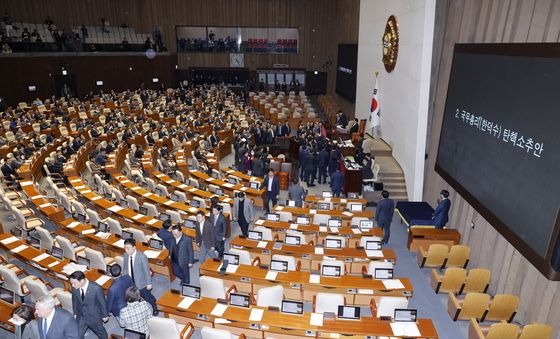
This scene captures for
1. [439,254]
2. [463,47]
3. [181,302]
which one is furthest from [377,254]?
[463,47]

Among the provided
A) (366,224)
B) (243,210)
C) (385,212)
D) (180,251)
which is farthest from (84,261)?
(385,212)

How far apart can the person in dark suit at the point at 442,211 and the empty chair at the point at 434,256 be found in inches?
54.1

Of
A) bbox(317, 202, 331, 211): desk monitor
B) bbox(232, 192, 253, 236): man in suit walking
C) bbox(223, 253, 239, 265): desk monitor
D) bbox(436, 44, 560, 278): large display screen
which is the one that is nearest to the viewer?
bbox(436, 44, 560, 278): large display screen

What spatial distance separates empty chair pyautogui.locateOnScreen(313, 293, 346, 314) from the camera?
271 inches

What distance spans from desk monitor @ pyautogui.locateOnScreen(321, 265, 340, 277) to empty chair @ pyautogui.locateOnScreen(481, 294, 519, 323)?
9.52ft

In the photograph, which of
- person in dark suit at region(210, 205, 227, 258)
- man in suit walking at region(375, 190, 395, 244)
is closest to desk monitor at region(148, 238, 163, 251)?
person in dark suit at region(210, 205, 227, 258)

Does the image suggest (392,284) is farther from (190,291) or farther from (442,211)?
(442,211)

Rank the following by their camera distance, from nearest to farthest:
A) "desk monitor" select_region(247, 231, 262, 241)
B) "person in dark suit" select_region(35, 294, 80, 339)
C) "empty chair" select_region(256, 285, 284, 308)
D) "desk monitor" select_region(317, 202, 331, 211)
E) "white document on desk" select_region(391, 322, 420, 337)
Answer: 1. "person in dark suit" select_region(35, 294, 80, 339)
2. "white document on desk" select_region(391, 322, 420, 337)
3. "empty chair" select_region(256, 285, 284, 308)
4. "desk monitor" select_region(247, 231, 262, 241)
5. "desk monitor" select_region(317, 202, 331, 211)

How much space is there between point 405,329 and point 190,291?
3.68m

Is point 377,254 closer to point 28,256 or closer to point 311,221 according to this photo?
point 311,221

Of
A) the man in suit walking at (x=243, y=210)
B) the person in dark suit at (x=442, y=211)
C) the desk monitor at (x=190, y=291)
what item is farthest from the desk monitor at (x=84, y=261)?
the person in dark suit at (x=442, y=211)

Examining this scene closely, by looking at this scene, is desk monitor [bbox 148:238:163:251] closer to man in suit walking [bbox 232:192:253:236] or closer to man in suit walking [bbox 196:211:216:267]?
man in suit walking [bbox 196:211:216:267]

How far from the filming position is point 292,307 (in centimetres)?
666

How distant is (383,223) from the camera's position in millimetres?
11070
